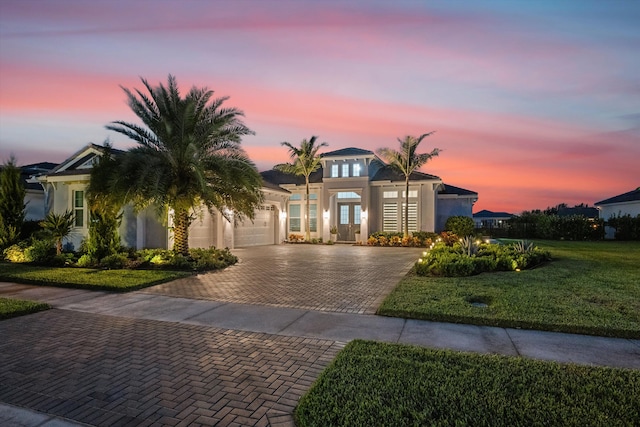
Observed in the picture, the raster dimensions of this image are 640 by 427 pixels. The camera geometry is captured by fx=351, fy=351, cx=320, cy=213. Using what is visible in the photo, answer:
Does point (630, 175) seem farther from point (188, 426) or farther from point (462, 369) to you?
point (188, 426)

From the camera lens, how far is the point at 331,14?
1073cm

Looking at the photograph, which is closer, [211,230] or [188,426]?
[188,426]

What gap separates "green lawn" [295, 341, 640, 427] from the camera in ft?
9.91

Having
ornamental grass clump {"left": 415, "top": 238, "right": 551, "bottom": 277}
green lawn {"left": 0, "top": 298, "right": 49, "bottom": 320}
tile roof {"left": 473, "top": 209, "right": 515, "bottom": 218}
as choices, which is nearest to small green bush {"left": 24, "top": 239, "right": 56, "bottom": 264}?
green lawn {"left": 0, "top": 298, "right": 49, "bottom": 320}

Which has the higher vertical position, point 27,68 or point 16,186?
point 27,68

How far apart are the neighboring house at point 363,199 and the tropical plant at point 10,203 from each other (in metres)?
15.3

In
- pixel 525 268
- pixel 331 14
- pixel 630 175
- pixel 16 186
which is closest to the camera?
pixel 331 14

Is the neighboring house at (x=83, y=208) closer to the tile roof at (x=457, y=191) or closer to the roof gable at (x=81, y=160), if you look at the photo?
the roof gable at (x=81, y=160)

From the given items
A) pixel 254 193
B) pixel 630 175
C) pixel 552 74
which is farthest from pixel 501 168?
pixel 254 193

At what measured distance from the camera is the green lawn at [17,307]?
6.52 meters

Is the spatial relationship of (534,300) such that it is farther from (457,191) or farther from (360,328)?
(457,191)

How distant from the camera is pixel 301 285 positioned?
9.54 meters

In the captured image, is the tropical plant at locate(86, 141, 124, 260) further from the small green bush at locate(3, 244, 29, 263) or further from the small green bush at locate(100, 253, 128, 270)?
the small green bush at locate(3, 244, 29, 263)

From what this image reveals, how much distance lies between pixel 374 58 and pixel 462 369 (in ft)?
37.1
